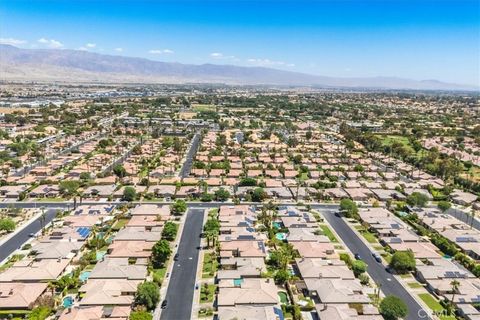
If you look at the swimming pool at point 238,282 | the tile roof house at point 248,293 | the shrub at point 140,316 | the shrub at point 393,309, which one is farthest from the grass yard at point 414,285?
the shrub at point 140,316

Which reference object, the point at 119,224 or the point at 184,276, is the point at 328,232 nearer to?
the point at 184,276

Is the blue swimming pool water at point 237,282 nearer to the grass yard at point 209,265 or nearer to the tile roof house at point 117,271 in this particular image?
the grass yard at point 209,265

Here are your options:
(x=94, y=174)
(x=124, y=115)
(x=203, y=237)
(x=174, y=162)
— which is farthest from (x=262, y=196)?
(x=124, y=115)

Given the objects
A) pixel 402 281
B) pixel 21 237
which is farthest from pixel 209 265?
pixel 21 237

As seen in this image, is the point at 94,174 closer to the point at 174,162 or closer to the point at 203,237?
the point at 174,162

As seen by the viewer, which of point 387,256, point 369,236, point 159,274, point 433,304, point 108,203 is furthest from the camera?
point 108,203
